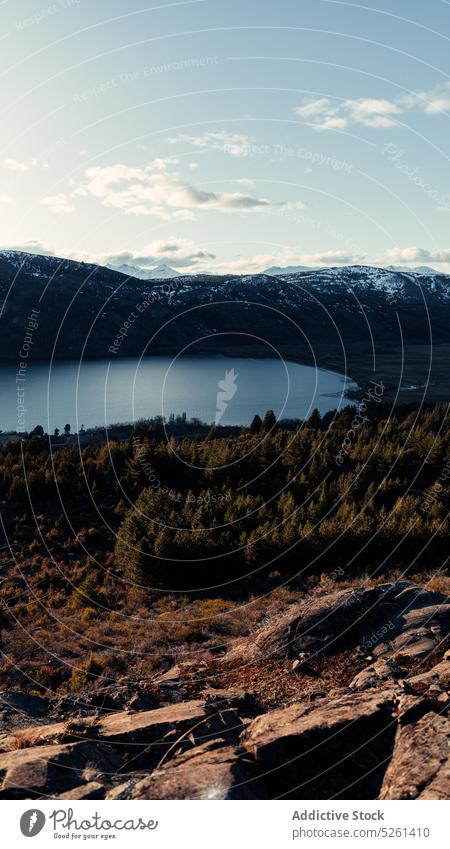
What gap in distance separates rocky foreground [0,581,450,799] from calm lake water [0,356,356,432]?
108001mm

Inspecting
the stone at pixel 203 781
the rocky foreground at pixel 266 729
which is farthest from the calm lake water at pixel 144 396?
the stone at pixel 203 781

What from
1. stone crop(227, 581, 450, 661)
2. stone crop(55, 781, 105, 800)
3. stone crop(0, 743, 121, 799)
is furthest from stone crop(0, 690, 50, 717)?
stone crop(227, 581, 450, 661)

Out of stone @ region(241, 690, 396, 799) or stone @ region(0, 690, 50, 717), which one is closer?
stone @ region(241, 690, 396, 799)

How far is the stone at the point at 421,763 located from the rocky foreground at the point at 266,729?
2 centimetres

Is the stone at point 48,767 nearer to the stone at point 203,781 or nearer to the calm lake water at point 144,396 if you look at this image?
the stone at point 203,781

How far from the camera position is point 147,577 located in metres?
31.7

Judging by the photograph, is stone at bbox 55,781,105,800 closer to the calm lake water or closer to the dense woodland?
the dense woodland

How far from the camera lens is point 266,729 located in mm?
11195

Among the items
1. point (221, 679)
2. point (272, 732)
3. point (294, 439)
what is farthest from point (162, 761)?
point (294, 439)

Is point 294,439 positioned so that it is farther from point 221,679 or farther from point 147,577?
point 221,679

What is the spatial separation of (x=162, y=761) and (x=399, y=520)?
25857 mm

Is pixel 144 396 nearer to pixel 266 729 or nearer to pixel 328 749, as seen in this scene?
pixel 266 729

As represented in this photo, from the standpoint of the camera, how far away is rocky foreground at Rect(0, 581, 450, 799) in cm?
976

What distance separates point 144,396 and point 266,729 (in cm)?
15376
